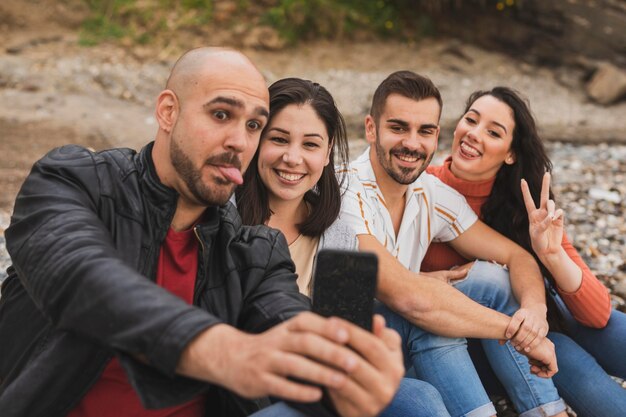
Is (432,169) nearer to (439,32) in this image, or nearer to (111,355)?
(111,355)

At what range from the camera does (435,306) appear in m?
3.30

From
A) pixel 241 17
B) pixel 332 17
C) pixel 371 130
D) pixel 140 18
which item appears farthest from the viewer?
pixel 332 17

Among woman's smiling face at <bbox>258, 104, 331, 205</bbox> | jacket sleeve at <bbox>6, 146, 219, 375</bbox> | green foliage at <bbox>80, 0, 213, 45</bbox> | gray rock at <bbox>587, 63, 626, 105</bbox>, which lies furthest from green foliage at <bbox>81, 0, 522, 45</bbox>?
jacket sleeve at <bbox>6, 146, 219, 375</bbox>

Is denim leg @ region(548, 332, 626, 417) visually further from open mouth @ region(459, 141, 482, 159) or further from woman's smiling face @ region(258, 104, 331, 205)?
woman's smiling face @ region(258, 104, 331, 205)

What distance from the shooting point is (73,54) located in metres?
11.1

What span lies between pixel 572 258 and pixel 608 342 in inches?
18.9

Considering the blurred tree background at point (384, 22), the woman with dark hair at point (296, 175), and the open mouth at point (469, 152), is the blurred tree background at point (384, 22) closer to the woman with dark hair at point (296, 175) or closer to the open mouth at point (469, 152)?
the open mouth at point (469, 152)

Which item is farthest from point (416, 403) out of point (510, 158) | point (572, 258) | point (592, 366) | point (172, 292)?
point (510, 158)

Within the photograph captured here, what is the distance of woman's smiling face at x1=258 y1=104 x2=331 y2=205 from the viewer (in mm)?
3402

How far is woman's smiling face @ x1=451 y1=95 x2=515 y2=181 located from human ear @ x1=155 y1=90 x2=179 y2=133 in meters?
2.32

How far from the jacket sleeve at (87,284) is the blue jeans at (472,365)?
71.8 inches

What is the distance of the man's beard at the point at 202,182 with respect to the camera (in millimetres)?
2311

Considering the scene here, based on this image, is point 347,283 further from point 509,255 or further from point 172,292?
point 509,255

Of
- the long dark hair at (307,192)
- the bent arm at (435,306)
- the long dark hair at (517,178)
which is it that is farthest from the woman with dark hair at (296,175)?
the long dark hair at (517,178)
